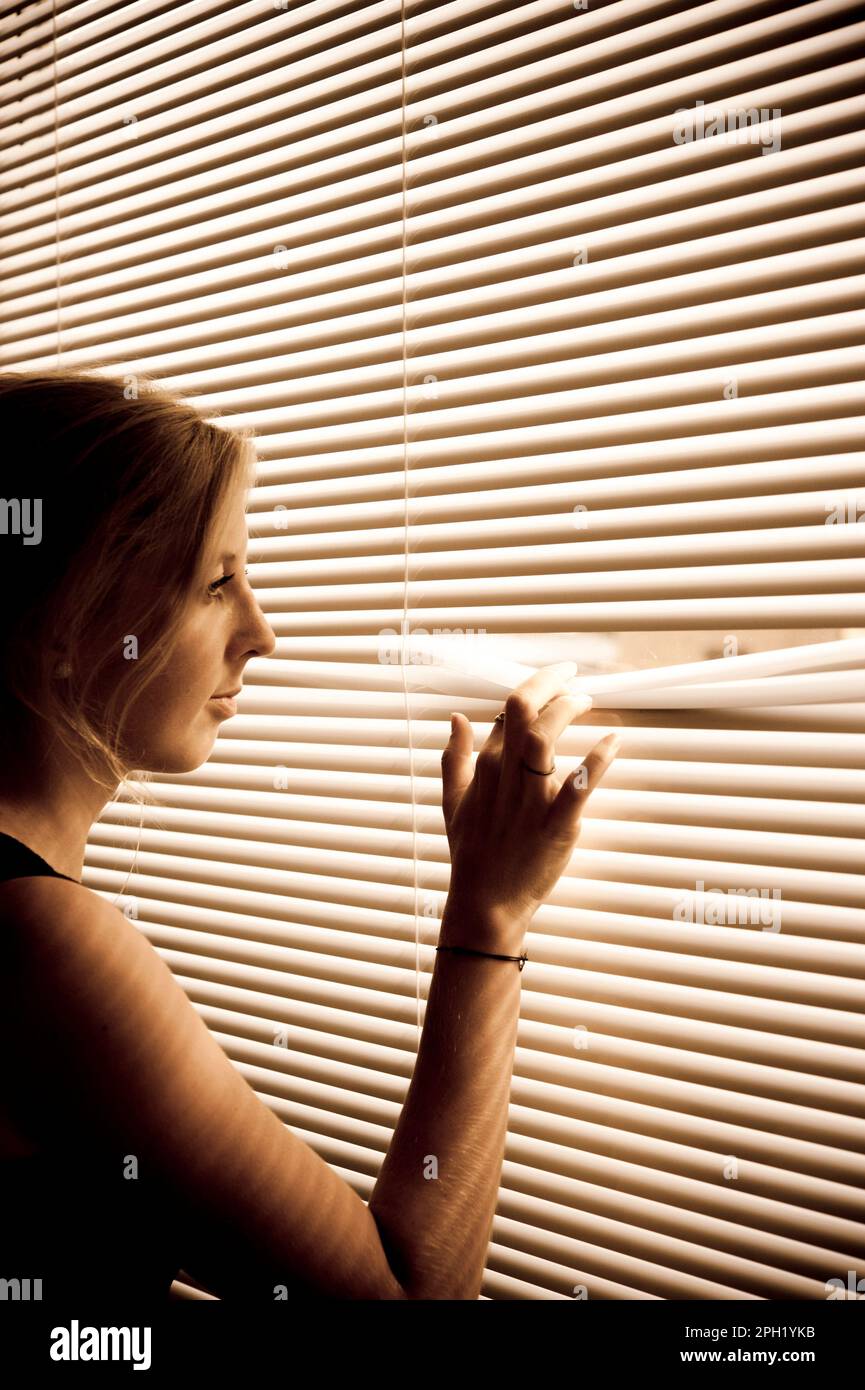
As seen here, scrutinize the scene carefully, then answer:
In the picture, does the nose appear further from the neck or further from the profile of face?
the neck

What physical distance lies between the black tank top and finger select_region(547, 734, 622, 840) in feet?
1.36

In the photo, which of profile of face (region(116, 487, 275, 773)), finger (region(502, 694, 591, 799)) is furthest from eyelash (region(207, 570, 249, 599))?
finger (region(502, 694, 591, 799))

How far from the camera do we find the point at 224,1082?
66 centimetres

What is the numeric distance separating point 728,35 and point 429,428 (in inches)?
17.0

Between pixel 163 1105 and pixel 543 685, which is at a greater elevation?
pixel 543 685

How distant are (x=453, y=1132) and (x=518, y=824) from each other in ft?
0.86

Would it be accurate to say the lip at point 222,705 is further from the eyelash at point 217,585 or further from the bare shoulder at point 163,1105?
the bare shoulder at point 163,1105

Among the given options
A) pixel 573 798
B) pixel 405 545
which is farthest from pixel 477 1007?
pixel 405 545

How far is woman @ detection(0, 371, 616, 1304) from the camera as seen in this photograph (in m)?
0.64

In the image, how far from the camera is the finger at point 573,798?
0.75 metres

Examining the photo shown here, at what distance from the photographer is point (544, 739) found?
0.74 metres

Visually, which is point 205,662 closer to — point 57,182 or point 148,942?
point 148,942
